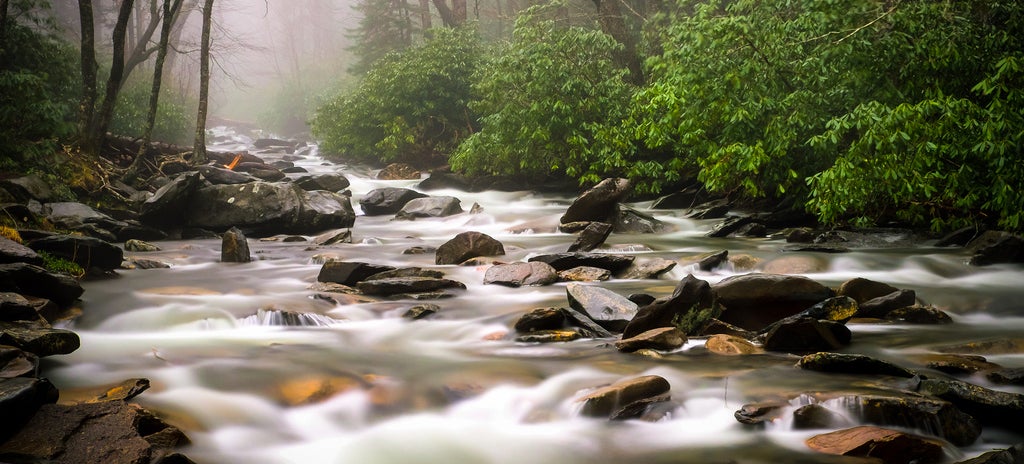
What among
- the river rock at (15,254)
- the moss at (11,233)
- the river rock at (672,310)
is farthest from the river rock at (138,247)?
the river rock at (672,310)

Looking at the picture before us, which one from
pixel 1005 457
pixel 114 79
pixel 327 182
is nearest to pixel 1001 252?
pixel 1005 457

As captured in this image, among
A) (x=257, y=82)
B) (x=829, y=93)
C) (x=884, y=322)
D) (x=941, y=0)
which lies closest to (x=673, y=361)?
Answer: (x=884, y=322)

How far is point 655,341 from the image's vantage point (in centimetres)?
614

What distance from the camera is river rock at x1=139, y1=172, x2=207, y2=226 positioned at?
14.6 m

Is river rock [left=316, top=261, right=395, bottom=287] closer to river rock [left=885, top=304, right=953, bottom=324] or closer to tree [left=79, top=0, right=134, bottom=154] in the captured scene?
river rock [left=885, top=304, right=953, bottom=324]

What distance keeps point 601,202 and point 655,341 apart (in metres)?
9.10

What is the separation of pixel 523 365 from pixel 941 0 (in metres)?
10.0

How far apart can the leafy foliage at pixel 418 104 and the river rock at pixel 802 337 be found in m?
21.2

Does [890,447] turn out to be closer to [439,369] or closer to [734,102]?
[439,369]

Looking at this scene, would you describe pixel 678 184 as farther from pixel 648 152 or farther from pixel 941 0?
pixel 941 0

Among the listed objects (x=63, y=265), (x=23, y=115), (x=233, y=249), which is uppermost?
(x=23, y=115)

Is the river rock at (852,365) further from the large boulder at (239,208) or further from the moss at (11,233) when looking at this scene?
the large boulder at (239,208)

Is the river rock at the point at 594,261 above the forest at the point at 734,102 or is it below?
below

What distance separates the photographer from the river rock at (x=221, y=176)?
19406 mm
